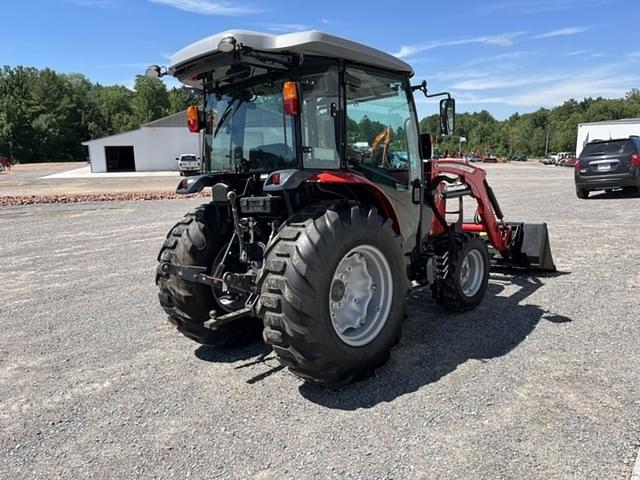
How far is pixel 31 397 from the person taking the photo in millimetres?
3371

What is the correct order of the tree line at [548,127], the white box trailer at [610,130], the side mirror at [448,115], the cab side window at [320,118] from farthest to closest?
the tree line at [548,127] < the white box trailer at [610,130] < the side mirror at [448,115] < the cab side window at [320,118]

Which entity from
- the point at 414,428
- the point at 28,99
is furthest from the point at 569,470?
the point at 28,99

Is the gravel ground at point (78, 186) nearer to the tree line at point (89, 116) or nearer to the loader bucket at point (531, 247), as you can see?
the loader bucket at point (531, 247)

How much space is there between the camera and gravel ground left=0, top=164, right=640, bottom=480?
2.54 metres

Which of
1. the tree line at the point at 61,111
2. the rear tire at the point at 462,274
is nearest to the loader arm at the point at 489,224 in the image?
the rear tire at the point at 462,274

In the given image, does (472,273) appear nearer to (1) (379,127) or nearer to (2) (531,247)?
(2) (531,247)

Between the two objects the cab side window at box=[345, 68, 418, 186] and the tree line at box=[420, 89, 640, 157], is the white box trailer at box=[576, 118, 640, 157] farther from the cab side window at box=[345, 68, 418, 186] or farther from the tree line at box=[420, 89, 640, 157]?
the cab side window at box=[345, 68, 418, 186]

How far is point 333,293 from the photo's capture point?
11.1 ft

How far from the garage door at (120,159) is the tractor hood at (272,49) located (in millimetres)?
44595

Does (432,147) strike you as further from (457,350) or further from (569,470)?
(569,470)

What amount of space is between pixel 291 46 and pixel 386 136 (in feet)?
4.32

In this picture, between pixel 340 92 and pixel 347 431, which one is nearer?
pixel 347 431

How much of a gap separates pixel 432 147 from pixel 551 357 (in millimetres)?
2183

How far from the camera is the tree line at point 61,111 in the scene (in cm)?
6731
